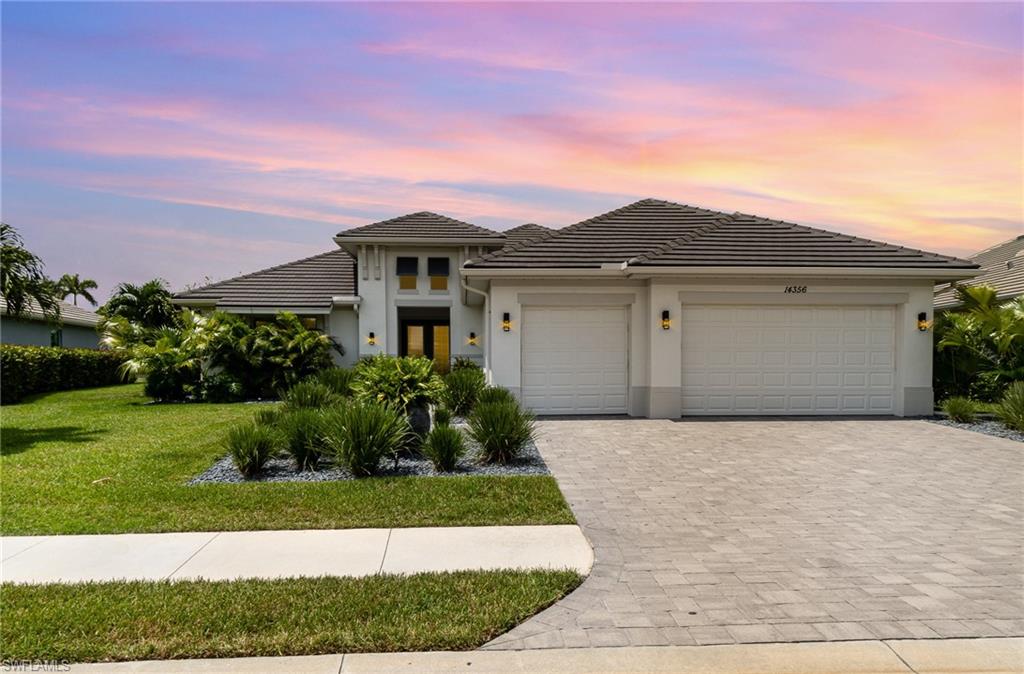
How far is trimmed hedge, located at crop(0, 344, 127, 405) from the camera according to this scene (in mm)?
18853

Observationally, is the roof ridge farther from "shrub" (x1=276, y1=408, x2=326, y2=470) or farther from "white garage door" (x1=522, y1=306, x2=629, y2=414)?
"shrub" (x1=276, y1=408, x2=326, y2=470)

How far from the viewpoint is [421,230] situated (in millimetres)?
21906

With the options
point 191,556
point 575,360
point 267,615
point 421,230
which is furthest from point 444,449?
point 421,230

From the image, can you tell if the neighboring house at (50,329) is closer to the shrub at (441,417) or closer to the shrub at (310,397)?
the shrub at (310,397)

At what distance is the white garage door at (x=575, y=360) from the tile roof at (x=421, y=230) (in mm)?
8011

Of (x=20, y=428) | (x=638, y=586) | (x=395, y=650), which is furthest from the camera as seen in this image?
(x=20, y=428)

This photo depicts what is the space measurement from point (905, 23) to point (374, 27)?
26.3 ft

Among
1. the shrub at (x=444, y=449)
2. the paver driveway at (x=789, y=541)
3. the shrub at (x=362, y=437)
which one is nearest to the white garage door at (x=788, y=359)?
the paver driveway at (x=789, y=541)

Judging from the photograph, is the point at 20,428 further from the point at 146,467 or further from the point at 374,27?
the point at 374,27

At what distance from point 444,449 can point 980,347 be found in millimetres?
13490

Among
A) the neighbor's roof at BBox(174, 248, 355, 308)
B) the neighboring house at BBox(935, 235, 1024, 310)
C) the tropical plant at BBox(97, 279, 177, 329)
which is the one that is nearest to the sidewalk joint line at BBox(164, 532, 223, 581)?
the neighbor's roof at BBox(174, 248, 355, 308)

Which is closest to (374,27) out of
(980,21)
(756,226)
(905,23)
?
(905,23)

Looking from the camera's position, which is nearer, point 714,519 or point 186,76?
point 714,519

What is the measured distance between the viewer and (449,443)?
8.53 metres
